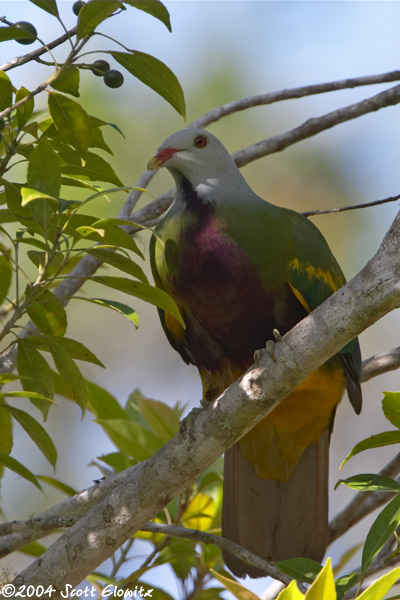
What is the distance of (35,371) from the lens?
233 cm

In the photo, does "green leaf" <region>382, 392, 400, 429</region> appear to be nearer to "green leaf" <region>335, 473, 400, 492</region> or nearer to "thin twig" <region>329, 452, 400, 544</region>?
"green leaf" <region>335, 473, 400, 492</region>

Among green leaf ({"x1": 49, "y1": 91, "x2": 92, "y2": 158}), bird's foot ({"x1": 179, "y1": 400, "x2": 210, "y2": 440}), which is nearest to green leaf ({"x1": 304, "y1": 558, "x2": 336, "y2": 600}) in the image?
bird's foot ({"x1": 179, "y1": 400, "x2": 210, "y2": 440})

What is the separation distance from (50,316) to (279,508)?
4.42ft

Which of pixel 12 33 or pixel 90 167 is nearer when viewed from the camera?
pixel 12 33

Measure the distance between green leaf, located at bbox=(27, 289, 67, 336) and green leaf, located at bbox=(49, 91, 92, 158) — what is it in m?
0.45

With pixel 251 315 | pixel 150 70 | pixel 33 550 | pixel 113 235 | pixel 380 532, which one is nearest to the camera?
pixel 380 532

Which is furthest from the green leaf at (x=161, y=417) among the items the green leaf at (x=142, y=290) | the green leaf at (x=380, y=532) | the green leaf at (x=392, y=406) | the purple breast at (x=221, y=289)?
the green leaf at (x=380, y=532)

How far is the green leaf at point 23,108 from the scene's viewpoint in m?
2.13

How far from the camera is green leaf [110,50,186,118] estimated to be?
7.43 feet

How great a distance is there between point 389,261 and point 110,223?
2.22 ft

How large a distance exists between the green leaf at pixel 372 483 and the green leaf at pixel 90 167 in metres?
1.03

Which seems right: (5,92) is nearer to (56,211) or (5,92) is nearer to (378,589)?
(56,211)

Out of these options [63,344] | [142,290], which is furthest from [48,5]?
[63,344]

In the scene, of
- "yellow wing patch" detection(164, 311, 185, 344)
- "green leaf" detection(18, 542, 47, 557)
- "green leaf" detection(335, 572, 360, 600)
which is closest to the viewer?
"green leaf" detection(335, 572, 360, 600)
